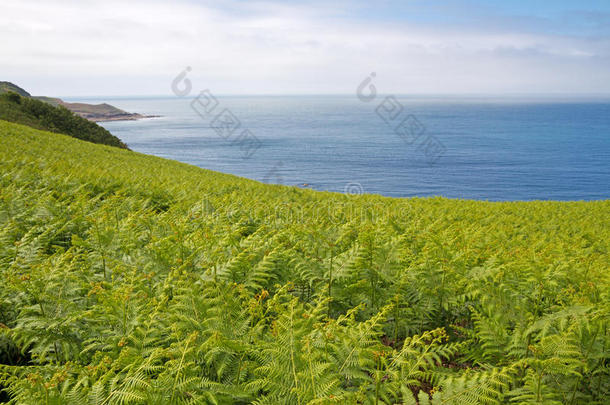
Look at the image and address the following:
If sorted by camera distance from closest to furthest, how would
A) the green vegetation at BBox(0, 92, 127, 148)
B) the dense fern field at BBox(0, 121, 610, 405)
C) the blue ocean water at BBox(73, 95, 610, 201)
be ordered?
1. the dense fern field at BBox(0, 121, 610, 405)
2. the green vegetation at BBox(0, 92, 127, 148)
3. the blue ocean water at BBox(73, 95, 610, 201)

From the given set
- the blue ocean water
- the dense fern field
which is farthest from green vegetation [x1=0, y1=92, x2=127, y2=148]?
the dense fern field

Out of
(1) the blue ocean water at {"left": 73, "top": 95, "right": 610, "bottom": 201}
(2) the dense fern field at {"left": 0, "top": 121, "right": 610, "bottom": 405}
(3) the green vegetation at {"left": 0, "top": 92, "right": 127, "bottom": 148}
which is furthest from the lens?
(1) the blue ocean water at {"left": 73, "top": 95, "right": 610, "bottom": 201}

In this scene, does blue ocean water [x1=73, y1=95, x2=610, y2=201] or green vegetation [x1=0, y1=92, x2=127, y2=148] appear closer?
green vegetation [x1=0, y1=92, x2=127, y2=148]

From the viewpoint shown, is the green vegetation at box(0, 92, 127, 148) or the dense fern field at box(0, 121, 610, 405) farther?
the green vegetation at box(0, 92, 127, 148)

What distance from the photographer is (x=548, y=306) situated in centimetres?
379

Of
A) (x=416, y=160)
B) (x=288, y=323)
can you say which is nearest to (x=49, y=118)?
(x=288, y=323)

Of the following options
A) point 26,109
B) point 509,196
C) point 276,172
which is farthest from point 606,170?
point 26,109

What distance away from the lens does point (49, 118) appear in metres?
48.0

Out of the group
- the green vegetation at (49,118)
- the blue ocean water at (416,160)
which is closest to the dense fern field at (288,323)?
the green vegetation at (49,118)

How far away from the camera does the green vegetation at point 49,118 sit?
44469mm

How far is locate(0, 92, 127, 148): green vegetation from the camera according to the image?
4447 cm

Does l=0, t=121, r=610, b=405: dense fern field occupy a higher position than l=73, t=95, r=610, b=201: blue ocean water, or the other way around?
l=73, t=95, r=610, b=201: blue ocean water

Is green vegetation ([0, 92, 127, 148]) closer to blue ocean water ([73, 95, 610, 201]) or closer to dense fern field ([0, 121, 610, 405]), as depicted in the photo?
blue ocean water ([73, 95, 610, 201])

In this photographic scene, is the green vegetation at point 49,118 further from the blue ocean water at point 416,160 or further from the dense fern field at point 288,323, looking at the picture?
the dense fern field at point 288,323
